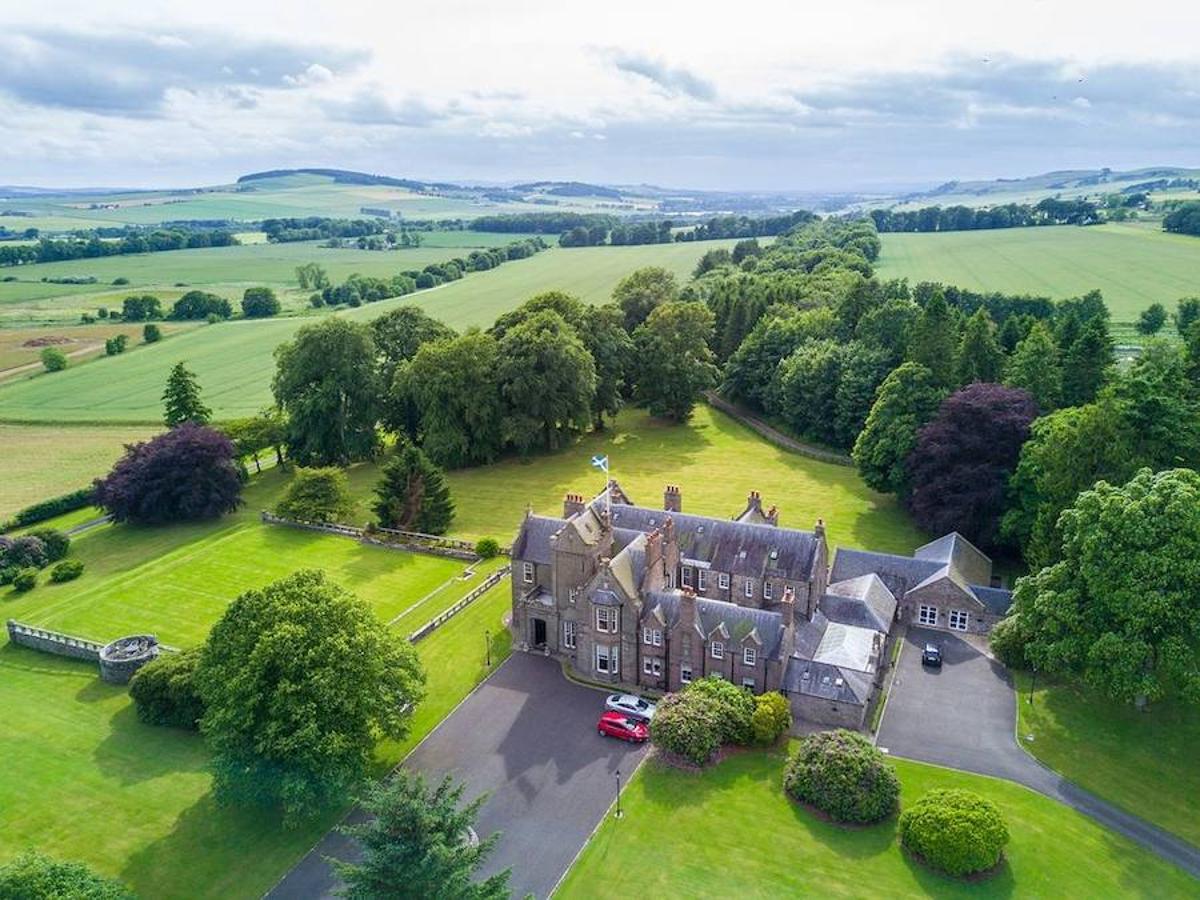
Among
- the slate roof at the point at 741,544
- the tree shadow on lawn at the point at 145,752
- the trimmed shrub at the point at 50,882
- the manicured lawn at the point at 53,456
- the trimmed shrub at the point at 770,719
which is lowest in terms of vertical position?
the manicured lawn at the point at 53,456

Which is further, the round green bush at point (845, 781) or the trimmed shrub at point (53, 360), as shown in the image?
the trimmed shrub at point (53, 360)

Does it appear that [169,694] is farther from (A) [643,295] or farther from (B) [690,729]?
(A) [643,295]

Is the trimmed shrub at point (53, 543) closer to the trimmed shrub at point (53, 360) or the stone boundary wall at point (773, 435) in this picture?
the stone boundary wall at point (773, 435)

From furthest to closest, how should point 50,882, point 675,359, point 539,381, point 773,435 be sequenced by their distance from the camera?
point 675,359
point 773,435
point 539,381
point 50,882

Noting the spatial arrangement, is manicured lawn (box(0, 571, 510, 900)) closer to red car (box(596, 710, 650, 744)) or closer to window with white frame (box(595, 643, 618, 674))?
window with white frame (box(595, 643, 618, 674))

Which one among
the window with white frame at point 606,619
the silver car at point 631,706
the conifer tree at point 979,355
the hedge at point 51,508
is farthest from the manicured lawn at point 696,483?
the hedge at point 51,508

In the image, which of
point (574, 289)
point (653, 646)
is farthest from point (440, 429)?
point (574, 289)

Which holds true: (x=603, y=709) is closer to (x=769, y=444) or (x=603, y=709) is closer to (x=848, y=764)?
(x=848, y=764)

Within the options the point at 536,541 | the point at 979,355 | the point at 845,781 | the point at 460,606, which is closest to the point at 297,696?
the point at 536,541
